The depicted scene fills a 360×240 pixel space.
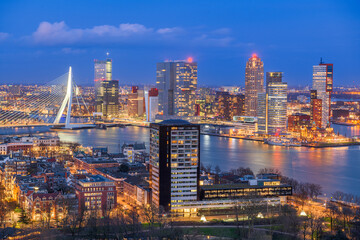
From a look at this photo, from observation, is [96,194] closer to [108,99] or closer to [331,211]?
[331,211]

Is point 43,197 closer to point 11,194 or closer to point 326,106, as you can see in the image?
point 11,194

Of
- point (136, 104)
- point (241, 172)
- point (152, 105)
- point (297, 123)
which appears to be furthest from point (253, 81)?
point (241, 172)

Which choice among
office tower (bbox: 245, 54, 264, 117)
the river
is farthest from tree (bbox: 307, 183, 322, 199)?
office tower (bbox: 245, 54, 264, 117)

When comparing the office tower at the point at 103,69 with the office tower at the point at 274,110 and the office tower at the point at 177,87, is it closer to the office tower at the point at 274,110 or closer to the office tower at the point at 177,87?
the office tower at the point at 177,87

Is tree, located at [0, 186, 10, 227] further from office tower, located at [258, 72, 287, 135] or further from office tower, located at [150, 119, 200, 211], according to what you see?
office tower, located at [258, 72, 287, 135]

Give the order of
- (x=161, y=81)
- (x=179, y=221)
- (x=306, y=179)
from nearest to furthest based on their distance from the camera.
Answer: (x=179, y=221), (x=306, y=179), (x=161, y=81)

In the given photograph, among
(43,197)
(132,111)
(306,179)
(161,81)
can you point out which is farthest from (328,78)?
(43,197)
